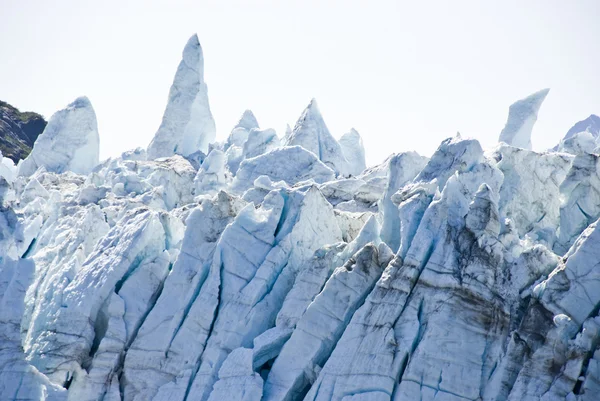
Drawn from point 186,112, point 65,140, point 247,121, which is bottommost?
point 65,140

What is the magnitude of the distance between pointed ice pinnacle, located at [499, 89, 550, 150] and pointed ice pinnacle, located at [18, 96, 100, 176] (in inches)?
1340

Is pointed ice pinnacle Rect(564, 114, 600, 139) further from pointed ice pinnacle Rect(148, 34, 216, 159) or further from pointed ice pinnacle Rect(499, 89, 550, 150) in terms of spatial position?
pointed ice pinnacle Rect(148, 34, 216, 159)

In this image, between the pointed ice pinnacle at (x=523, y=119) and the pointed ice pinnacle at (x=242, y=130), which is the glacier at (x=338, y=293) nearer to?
the pointed ice pinnacle at (x=523, y=119)

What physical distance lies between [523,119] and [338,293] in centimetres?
2627

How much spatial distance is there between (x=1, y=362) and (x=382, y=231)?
14.0 m

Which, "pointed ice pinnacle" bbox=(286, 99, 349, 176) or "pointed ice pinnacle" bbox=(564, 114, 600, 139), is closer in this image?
"pointed ice pinnacle" bbox=(286, 99, 349, 176)

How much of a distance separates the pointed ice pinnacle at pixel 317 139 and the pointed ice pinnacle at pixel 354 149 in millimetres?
5038

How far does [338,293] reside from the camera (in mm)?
25453

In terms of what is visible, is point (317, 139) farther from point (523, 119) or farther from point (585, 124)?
point (585, 124)

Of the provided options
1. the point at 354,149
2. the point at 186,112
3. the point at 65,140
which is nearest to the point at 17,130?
the point at 65,140

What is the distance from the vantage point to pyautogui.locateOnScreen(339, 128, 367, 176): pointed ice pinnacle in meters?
60.0

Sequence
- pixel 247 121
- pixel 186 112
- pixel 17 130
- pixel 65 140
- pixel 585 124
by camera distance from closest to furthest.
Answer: pixel 186 112
pixel 65 140
pixel 247 121
pixel 585 124
pixel 17 130

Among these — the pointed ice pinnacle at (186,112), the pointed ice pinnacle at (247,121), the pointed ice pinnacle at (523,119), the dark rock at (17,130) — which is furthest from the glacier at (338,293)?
the dark rock at (17,130)

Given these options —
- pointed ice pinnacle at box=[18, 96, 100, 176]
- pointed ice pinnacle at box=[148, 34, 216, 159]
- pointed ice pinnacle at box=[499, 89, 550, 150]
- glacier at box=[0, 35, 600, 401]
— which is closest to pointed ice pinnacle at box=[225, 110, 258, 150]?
pointed ice pinnacle at box=[148, 34, 216, 159]
